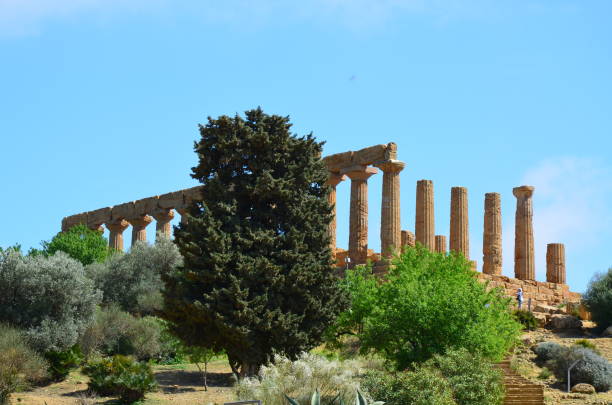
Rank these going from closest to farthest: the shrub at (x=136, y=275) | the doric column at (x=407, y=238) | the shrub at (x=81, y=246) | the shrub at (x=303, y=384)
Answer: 1. the shrub at (x=303, y=384)
2. the shrub at (x=136, y=275)
3. the doric column at (x=407, y=238)
4. the shrub at (x=81, y=246)

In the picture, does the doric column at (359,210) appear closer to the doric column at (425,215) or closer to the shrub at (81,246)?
the doric column at (425,215)

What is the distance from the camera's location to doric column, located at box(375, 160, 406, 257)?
46938 millimetres

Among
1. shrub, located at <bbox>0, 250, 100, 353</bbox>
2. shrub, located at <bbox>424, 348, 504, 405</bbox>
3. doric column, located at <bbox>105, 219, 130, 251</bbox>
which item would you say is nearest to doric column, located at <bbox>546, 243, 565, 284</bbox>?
shrub, located at <bbox>424, 348, 504, 405</bbox>

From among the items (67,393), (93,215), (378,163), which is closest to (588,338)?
(378,163)

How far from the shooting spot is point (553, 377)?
3494 centimetres

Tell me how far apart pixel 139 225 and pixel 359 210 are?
22.4 meters

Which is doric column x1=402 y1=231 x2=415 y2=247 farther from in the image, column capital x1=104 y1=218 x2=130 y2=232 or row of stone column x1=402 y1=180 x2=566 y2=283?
column capital x1=104 y1=218 x2=130 y2=232

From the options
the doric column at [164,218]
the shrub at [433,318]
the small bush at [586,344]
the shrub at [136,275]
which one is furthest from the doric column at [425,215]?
the doric column at [164,218]

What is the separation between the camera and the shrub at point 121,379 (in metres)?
30.3

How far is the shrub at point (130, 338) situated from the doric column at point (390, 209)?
40.3 ft

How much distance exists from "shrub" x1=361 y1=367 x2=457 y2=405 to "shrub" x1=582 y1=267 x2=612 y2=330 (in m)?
17.6

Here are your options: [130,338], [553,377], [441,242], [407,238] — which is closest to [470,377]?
[553,377]

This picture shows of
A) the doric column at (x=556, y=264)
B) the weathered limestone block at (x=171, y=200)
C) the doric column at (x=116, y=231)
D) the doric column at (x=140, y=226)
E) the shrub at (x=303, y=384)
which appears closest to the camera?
the shrub at (x=303, y=384)

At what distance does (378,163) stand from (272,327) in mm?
18288
